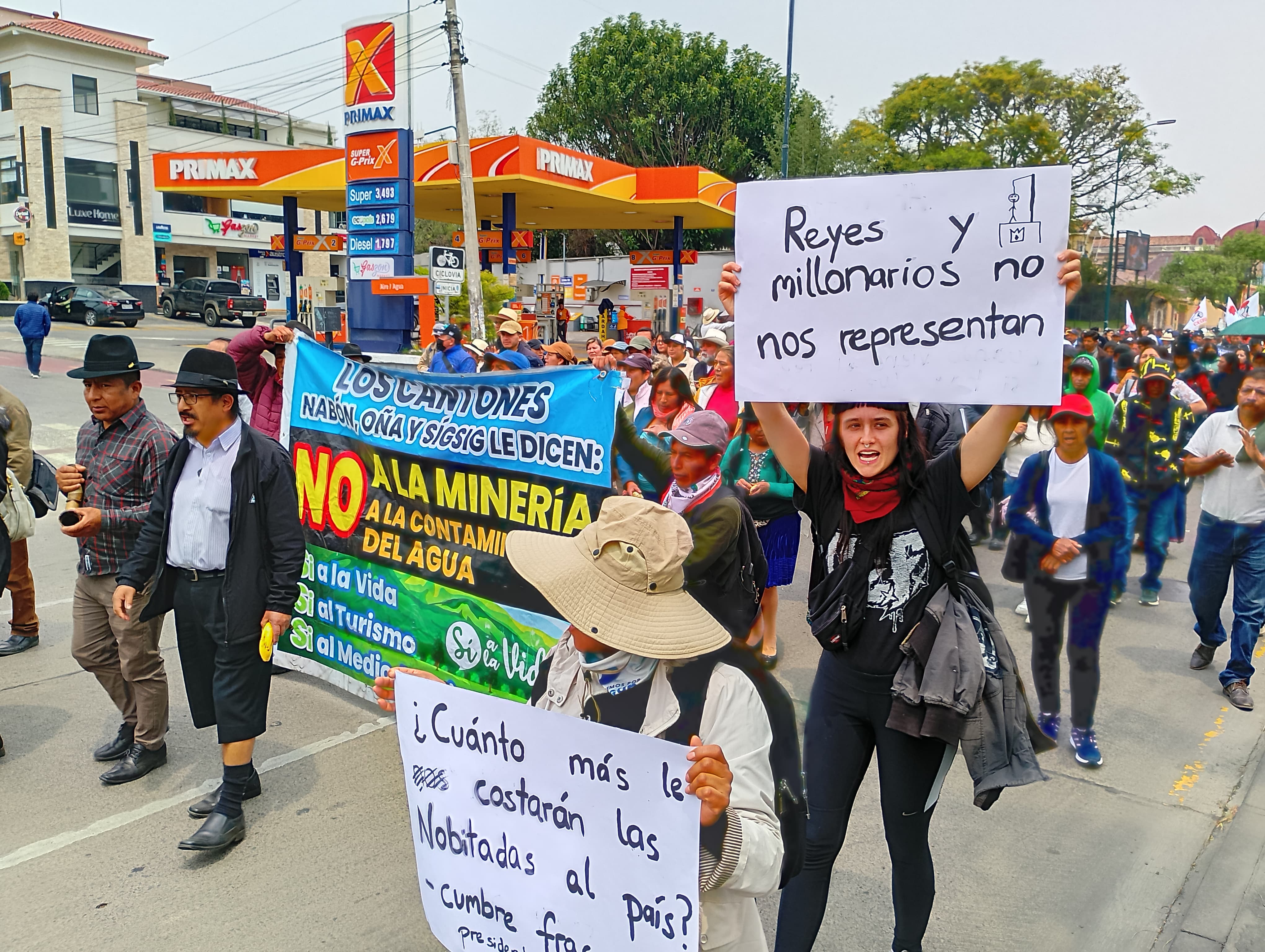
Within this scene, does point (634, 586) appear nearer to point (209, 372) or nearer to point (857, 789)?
point (857, 789)

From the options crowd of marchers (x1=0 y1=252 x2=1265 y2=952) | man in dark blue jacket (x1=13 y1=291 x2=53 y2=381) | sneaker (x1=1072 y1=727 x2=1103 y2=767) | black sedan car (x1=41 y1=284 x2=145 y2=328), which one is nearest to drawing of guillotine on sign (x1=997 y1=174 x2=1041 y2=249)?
crowd of marchers (x1=0 y1=252 x2=1265 y2=952)

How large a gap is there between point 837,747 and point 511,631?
1.83 meters

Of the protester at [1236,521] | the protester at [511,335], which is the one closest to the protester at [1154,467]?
the protester at [1236,521]

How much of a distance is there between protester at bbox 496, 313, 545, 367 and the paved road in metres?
6.88

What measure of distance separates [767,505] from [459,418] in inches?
83.7

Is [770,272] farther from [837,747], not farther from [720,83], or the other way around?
[720,83]

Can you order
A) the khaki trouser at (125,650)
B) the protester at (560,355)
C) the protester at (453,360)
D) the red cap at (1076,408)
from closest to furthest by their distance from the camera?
the khaki trouser at (125,650)
the red cap at (1076,408)
the protester at (453,360)
the protester at (560,355)

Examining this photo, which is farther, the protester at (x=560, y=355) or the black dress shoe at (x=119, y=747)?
the protester at (x=560, y=355)

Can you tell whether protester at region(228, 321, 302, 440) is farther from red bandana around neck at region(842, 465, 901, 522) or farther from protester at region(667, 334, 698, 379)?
protester at region(667, 334, 698, 379)

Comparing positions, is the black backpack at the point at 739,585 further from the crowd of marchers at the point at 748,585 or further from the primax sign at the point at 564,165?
the primax sign at the point at 564,165

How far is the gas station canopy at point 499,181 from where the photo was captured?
72.2 feet

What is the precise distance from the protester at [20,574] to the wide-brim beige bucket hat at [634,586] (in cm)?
450

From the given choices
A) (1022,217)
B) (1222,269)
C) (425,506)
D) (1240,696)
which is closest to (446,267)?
(425,506)

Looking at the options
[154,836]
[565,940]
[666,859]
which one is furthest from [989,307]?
[154,836]
